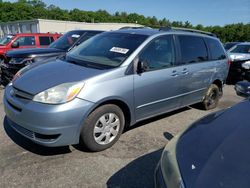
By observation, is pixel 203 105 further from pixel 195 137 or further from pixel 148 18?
pixel 148 18

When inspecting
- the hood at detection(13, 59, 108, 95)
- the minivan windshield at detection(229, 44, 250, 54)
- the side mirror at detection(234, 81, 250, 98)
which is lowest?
the minivan windshield at detection(229, 44, 250, 54)

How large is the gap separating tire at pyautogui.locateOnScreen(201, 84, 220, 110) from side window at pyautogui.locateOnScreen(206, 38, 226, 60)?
2.12 ft

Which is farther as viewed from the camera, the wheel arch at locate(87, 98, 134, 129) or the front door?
the front door

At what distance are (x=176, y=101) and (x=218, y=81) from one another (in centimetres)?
175

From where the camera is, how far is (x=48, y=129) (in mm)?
3121

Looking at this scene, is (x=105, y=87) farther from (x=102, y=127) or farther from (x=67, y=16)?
(x=67, y=16)

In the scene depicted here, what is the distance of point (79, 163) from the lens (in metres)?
3.34

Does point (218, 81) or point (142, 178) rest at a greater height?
point (218, 81)

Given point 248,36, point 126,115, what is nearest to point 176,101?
point 126,115

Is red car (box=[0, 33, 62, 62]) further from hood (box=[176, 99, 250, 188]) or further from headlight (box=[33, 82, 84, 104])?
hood (box=[176, 99, 250, 188])

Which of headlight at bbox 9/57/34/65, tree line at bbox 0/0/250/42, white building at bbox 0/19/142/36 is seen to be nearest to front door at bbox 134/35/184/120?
headlight at bbox 9/57/34/65

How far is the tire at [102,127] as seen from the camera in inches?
134

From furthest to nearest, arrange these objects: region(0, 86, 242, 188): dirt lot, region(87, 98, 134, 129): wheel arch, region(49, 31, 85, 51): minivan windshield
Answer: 1. region(49, 31, 85, 51): minivan windshield
2. region(87, 98, 134, 129): wheel arch
3. region(0, 86, 242, 188): dirt lot

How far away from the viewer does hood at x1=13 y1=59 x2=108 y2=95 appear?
332 centimetres
